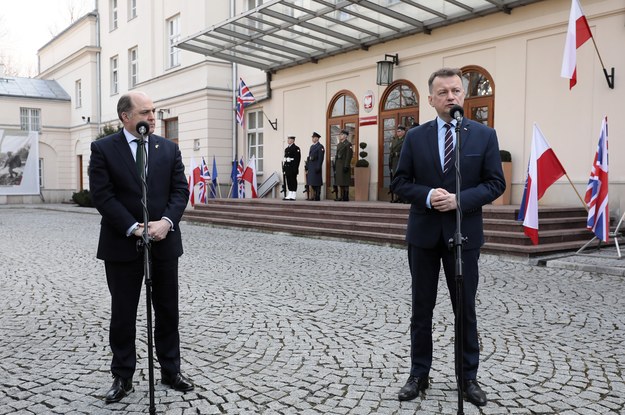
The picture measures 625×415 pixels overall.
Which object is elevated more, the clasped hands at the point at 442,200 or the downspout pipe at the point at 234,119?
the downspout pipe at the point at 234,119

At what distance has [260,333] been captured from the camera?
4.89m

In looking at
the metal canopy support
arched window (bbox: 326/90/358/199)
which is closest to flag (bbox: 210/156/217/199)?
the metal canopy support

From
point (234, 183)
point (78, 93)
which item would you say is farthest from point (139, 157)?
point (78, 93)

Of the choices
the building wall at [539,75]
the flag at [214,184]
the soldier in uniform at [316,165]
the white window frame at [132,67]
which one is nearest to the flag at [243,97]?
the flag at [214,184]

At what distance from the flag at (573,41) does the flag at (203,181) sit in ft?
43.9

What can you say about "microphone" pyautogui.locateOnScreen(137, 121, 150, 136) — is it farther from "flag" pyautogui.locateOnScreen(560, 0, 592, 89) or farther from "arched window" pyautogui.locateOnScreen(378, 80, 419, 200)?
"arched window" pyautogui.locateOnScreen(378, 80, 419, 200)

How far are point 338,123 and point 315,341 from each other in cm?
1311

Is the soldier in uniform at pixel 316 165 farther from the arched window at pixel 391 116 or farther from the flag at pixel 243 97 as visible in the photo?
the flag at pixel 243 97

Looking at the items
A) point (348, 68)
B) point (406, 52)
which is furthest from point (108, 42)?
point (406, 52)

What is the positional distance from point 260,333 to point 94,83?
100ft

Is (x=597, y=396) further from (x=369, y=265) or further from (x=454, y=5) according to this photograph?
(x=454, y=5)

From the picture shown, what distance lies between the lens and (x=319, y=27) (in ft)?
48.1

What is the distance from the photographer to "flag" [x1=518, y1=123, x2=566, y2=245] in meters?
8.60

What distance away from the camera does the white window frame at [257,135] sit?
20.6m
